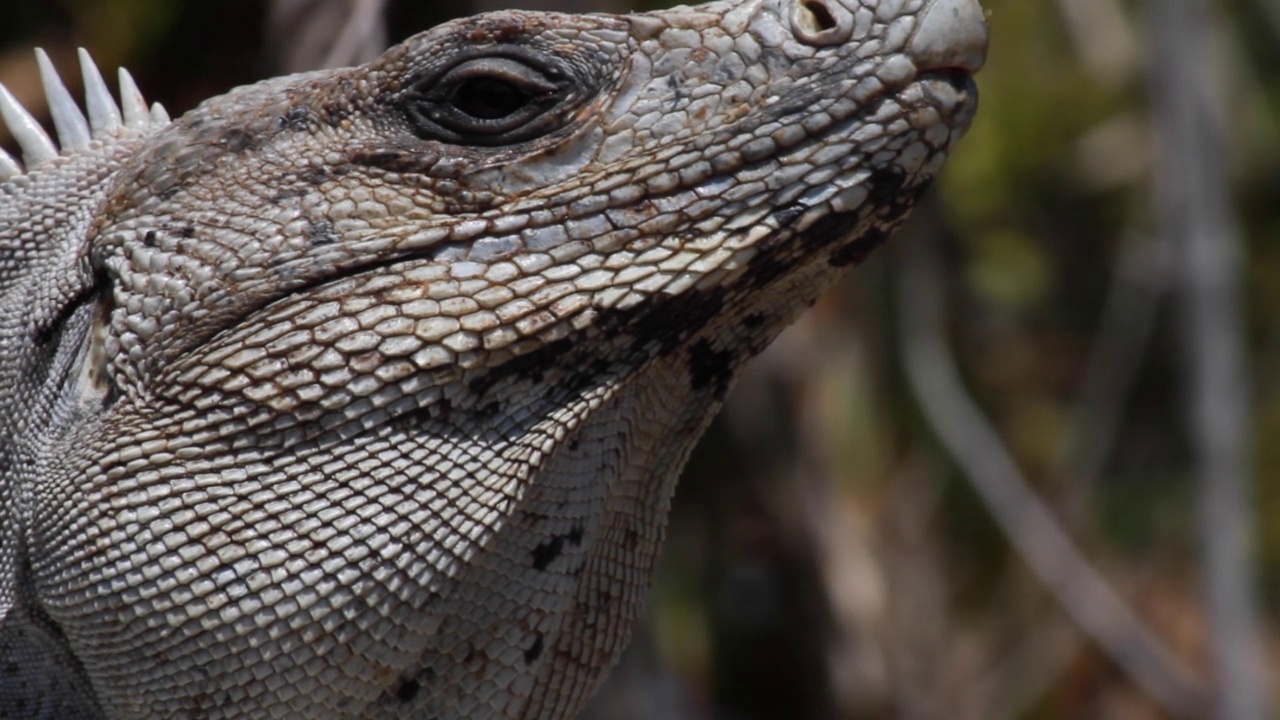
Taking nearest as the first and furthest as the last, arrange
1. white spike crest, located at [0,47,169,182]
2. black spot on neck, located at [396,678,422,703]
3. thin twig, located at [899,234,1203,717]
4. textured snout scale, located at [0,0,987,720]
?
textured snout scale, located at [0,0,987,720], black spot on neck, located at [396,678,422,703], white spike crest, located at [0,47,169,182], thin twig, located at [899,234,1203,717]

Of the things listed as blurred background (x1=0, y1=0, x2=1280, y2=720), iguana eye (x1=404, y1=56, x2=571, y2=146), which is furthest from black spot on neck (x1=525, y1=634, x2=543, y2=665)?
blurred background (x1=0, y1=0, x2=1280, y2=720)

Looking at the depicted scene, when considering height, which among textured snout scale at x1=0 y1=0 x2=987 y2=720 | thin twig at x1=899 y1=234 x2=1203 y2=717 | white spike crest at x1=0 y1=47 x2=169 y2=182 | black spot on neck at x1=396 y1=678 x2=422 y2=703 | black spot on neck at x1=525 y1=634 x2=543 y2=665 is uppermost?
white spike crest at x1=0 y1=47 x2=169 y2=182

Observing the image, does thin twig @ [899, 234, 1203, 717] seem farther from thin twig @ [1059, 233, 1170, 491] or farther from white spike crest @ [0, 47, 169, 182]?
white spike crest @ [0, 47, 169, 182]

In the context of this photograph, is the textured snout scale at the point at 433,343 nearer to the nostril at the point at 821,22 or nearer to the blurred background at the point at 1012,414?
the nostril at the point at 821,22

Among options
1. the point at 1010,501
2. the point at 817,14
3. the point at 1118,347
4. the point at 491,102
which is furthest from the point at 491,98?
the point at 1118,347

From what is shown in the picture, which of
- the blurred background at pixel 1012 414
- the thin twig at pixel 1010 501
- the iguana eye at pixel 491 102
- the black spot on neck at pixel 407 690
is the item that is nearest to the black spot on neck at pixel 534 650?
the black spot on neck at pixel 407 690

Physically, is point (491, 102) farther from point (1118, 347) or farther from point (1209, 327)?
point (1118, 347)
